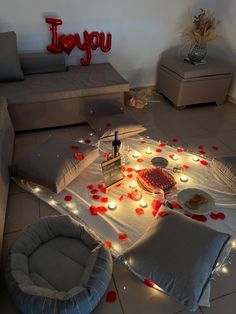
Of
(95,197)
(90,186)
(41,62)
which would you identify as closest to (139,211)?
(95,197)

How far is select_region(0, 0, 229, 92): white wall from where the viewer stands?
294cm

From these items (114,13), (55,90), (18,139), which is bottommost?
(18,139)

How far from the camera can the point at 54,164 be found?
2.01 metres

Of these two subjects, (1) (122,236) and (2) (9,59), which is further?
(2) (9,59)

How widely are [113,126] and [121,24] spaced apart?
1.51 metres

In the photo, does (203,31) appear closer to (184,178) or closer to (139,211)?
(184,178)

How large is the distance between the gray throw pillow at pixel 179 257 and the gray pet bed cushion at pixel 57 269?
0.68ft

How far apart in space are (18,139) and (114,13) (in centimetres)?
189

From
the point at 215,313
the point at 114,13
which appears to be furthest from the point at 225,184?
the point at 114,13

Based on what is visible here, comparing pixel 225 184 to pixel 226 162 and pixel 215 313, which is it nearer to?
pixel 226 162

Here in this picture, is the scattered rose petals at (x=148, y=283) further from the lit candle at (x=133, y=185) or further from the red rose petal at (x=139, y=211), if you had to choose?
the lit candle at (x=133, y=185)

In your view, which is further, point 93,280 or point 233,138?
point 233,138

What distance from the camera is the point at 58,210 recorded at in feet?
6.17

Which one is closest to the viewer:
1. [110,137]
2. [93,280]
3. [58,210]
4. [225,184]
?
[93,280]
